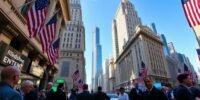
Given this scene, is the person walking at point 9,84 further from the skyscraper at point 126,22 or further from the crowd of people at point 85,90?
the skyscraper at point 126,22

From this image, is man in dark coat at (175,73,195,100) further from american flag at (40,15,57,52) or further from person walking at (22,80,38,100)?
american flag at (40,15,57,52)

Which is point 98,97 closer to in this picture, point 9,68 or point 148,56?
point 9,68

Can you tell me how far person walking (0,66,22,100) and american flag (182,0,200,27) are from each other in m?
8.29

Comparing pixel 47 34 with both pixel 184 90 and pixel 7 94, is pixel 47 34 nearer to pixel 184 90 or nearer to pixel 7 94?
pixel 7 94

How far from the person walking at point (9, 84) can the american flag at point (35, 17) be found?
484 centimetres

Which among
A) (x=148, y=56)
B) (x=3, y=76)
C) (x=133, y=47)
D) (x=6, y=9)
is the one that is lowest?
(x=3, y=76)

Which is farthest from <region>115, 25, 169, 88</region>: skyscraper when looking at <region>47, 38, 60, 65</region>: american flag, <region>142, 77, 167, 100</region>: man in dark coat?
<region>142, 77, 167, 100</region>: man in dark coat

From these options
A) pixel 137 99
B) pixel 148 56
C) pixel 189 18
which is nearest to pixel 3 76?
pixel 137 99

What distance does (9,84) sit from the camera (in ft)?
6.63

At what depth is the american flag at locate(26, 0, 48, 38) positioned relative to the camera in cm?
663

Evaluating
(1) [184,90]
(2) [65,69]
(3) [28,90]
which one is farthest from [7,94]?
(2) [65,69]

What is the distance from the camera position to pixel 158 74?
66.8 meters

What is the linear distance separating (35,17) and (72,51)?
68.6 m

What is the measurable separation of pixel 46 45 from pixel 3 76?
6273mm
